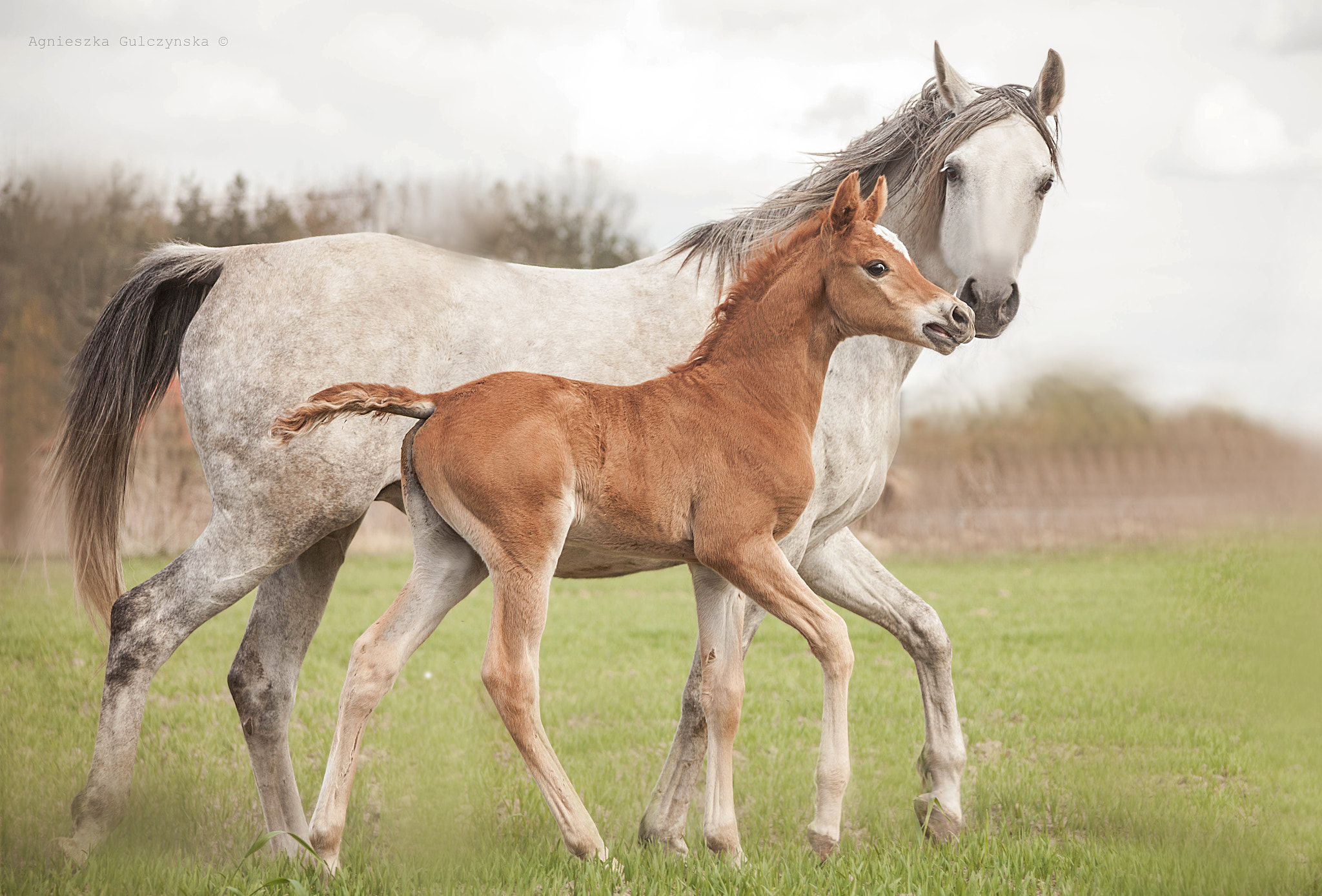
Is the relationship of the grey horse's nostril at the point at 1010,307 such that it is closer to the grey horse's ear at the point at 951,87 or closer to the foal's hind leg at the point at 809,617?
the grey horse's ear at the point at 951,87

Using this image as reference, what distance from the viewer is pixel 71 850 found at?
3.51 meters

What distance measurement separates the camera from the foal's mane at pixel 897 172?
A: 152 inches

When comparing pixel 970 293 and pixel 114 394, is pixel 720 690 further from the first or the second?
pixel 114 394

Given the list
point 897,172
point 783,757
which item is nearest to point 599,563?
point 897,172

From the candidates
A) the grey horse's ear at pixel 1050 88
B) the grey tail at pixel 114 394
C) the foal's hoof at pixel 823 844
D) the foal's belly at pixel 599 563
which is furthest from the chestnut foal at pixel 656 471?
the grey tail at pixel 114 394

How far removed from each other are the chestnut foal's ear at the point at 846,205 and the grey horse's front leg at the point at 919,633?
1.66m

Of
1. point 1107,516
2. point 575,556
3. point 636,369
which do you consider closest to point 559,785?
point 575,556

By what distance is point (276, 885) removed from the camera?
9.58 ft

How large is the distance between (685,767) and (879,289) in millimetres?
2211

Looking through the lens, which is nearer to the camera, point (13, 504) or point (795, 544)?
point (795, 544)

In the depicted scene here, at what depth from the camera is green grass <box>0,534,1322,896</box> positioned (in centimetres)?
309

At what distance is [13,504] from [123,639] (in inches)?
46.1

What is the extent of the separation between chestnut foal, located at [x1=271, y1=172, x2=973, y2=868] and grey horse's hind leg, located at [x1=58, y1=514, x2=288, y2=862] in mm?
863

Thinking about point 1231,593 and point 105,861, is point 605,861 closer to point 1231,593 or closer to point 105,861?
point 105,861
